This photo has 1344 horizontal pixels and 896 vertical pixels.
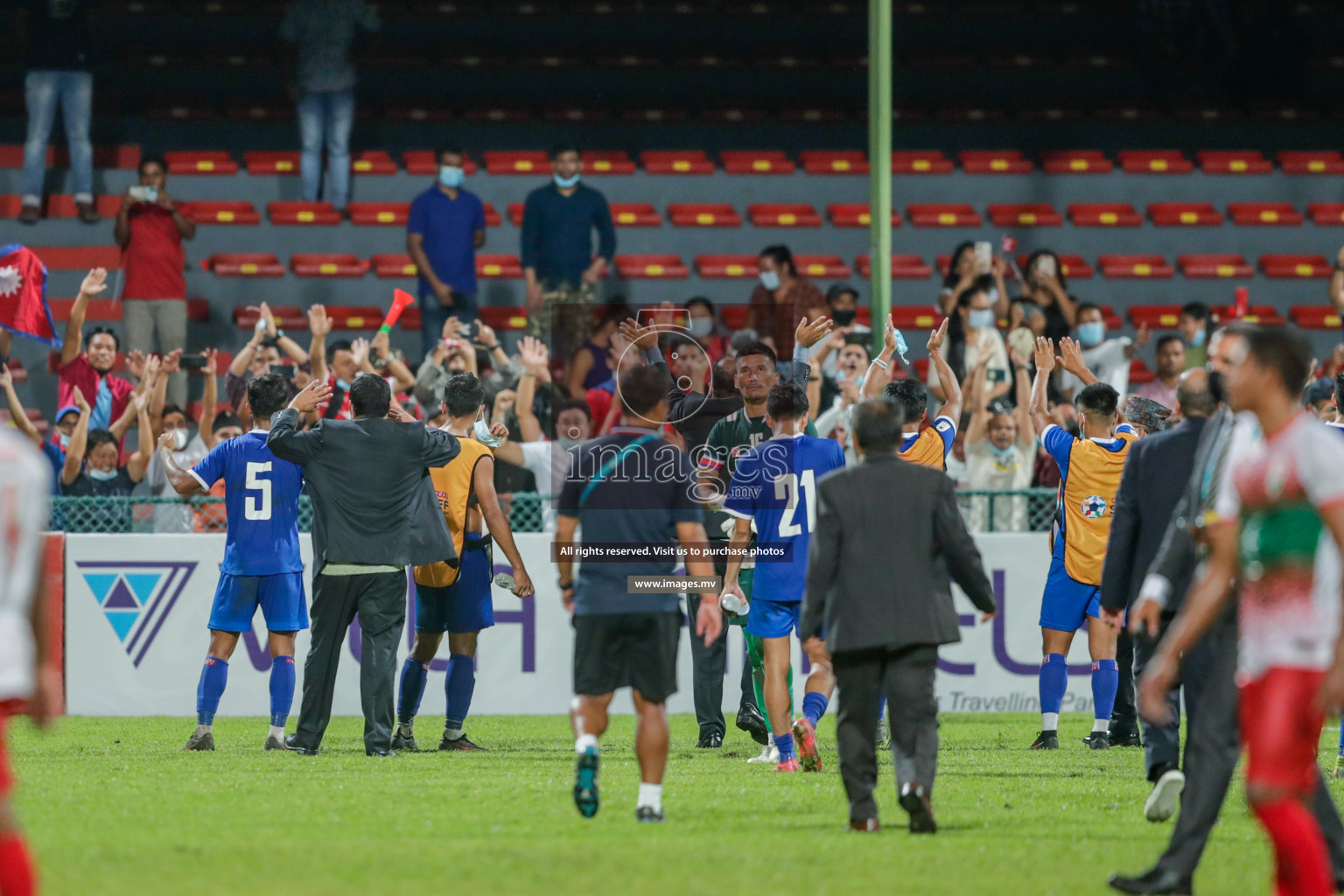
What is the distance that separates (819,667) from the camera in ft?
27.9

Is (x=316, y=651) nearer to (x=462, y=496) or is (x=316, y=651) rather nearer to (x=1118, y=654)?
(x=462, y=496)

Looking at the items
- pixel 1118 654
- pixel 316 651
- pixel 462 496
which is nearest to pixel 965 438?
pixel 1118 654

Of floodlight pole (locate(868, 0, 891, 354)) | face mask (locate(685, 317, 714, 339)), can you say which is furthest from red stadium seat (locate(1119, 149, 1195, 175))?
face mask (locate(685, 317, 714, 339))

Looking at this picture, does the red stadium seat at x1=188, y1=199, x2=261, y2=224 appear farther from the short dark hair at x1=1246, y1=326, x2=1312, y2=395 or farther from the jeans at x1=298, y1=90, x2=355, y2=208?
the short dark hair at x1=1246, y1=326, x2=1312, y2=395

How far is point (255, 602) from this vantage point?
974 cm

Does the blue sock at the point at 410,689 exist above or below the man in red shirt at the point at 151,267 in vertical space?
below

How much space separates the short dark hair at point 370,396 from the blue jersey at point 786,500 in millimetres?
2212

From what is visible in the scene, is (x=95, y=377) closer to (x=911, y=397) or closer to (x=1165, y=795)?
(x=911, y=397)

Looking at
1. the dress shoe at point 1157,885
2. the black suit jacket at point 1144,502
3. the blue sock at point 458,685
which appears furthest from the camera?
the blue sock at point 458,685

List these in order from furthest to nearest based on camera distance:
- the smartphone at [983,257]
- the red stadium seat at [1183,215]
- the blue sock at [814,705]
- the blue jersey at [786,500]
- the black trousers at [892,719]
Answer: the red stadium seat at [1183,215] → the smartphone at [983,257] → the blue jersey at [786,500] → the blue sock at [814,705] → the black trousers at [892,719]

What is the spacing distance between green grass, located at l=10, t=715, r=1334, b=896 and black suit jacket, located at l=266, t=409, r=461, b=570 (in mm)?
1226

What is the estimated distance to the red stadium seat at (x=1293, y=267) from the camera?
19516 millimetres

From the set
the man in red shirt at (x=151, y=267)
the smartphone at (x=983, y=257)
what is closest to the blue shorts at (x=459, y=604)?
the man in red shirt at (x=151, y=267)

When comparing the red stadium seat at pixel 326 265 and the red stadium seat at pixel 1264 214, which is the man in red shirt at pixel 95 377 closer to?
the red stadium seat at pixel 326 265
